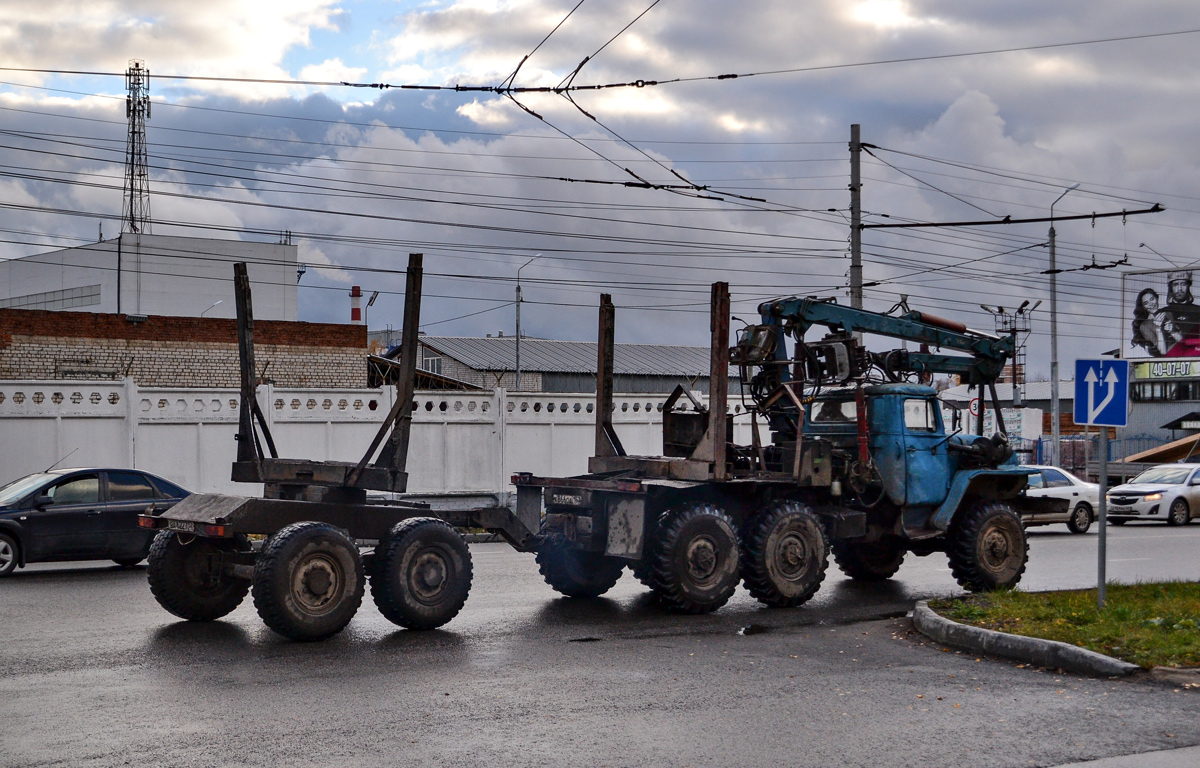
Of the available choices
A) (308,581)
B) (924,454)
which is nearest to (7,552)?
(308,581)

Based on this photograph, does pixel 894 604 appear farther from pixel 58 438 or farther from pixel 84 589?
pixel 58 438

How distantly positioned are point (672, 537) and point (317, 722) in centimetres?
522

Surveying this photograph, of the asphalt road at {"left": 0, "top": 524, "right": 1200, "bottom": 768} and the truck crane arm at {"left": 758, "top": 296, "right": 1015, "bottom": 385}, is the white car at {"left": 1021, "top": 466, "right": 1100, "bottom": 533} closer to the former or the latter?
the truck crane arm at {"left": 758, "top": 296, "right": 1015, "bottom": 385}

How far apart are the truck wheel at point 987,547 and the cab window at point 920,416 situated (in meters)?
1.16

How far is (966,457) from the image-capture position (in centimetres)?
1429

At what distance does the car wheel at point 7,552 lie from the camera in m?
15.3

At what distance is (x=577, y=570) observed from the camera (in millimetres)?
13109

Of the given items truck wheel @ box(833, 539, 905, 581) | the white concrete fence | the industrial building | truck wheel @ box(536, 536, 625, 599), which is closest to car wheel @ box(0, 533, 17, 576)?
the white concrete fence

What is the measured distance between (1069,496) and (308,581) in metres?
19.9

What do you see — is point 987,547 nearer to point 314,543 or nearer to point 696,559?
point 696,559

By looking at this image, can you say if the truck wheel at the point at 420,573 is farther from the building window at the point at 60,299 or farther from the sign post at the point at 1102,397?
the building window at the point at 60,299

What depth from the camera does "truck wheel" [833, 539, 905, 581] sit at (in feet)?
48.6

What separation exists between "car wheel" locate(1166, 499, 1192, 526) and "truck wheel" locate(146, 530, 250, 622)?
76.5ft

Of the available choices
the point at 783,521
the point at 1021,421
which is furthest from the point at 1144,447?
the point at 783,521
